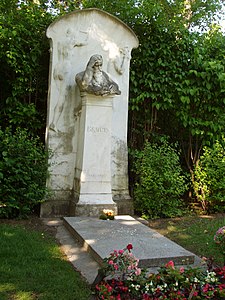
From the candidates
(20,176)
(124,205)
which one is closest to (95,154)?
(124,205)

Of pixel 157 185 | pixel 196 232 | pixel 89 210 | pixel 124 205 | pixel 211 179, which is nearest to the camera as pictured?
pixel 196 232

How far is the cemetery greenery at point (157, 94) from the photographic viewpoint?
6.68 m

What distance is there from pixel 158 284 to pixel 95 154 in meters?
3.46

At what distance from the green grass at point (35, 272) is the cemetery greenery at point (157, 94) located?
2447mm

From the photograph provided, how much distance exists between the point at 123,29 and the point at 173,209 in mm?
3478

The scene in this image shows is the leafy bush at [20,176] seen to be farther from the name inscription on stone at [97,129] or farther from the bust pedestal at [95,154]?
the name inscription on stone at [97,129]

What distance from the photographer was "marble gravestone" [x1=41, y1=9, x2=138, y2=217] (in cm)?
613

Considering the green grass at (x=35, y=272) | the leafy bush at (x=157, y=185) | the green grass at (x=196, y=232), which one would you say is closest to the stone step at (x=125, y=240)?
the green grass at (x=35, y=272)

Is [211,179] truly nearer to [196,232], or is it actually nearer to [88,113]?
[196,232]

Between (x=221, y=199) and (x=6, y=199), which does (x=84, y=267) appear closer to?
(x=6, y=199)

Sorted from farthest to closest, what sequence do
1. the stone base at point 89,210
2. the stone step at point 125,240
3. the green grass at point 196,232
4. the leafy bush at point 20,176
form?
the stone base at point 89,210
the leafy bush at point 20,176
the green grass at point 196,232
the stone step at point 125,240

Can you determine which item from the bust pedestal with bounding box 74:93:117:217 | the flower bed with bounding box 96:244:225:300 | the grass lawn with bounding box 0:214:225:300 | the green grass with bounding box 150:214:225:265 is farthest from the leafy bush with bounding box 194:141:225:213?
the flower bed with bounding box 96:244:225:300

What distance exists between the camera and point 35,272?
12.0ft

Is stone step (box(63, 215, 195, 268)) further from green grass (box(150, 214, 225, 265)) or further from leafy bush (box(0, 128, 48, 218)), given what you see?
leafy bush (box(0, 128, 48, 218))
